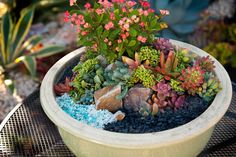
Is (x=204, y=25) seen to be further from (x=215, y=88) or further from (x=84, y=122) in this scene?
(x=84, y=122)

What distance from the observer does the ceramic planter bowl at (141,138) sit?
4.28ft

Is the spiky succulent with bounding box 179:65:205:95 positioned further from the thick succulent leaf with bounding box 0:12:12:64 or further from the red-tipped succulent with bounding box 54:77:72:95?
the thick succulent leaf with bounding box 0:12:12:64

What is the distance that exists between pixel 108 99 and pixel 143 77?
143 mm

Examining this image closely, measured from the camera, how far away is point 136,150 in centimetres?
131

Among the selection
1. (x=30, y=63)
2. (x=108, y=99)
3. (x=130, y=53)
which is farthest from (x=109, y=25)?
(x=30, y=63)

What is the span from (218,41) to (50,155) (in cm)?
169

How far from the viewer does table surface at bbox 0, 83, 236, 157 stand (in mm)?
1722

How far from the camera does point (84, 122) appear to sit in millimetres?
1441

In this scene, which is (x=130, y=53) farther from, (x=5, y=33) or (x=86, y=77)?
(x=5, y=33)

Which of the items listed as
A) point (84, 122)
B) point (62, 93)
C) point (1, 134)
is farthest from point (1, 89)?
point (84, 122)

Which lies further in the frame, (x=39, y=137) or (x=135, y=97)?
(x=39, y=137)

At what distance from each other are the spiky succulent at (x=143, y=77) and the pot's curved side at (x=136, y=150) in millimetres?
244

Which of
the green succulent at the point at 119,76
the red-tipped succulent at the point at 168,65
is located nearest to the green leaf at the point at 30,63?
the green succulent at the point at 119,76

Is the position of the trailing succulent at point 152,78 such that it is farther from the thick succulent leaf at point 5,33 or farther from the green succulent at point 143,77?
the thick succulent leaf at point 5,33
